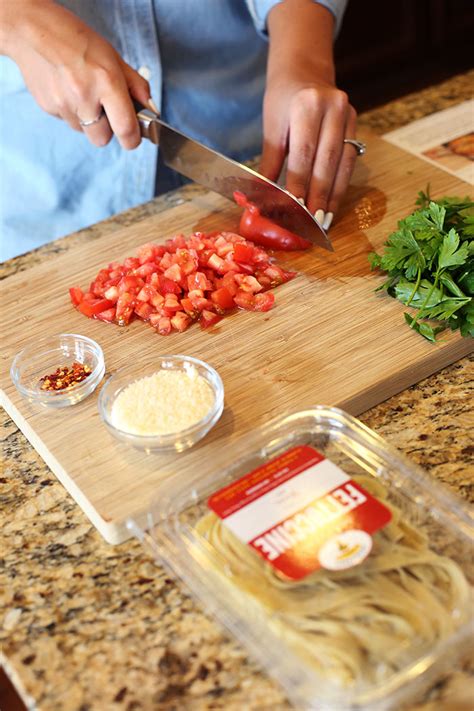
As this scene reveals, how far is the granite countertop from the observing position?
103 centimetres

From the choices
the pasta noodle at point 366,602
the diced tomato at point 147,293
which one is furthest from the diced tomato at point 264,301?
the pasta noodle at point 366,602

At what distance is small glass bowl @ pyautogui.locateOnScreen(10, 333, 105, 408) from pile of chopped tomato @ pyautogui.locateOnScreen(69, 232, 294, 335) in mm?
114

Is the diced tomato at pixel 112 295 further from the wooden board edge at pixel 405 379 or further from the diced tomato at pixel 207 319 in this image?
the wooden board edge at pixel 405 379

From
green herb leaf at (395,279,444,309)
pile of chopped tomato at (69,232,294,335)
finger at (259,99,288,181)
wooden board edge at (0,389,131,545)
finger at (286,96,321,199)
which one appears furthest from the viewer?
finger at (259,99,288,181)

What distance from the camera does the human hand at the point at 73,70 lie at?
1.76m

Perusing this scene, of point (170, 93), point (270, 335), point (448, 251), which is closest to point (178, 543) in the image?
point (270, 335)

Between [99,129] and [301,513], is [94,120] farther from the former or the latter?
[301,513]

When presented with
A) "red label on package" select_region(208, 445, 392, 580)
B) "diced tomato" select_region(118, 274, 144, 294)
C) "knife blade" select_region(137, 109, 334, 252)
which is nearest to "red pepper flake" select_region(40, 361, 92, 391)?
"diced tomato" select_region(118, 274, 144, 294)

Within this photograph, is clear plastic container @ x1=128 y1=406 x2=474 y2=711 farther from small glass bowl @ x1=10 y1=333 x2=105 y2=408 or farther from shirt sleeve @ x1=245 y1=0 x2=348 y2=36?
shirt sleeve @ x1=245 y1=0 x2=348 y2=36

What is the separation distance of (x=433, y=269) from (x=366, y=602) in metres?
0.77

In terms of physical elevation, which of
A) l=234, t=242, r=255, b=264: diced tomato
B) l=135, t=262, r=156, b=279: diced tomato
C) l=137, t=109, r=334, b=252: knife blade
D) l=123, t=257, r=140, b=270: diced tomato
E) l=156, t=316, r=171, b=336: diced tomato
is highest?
l=137, t=109, r=334, b=252: knife blade

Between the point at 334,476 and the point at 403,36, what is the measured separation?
3.35 m

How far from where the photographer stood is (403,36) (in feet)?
13.0

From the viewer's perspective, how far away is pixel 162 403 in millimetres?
1350
